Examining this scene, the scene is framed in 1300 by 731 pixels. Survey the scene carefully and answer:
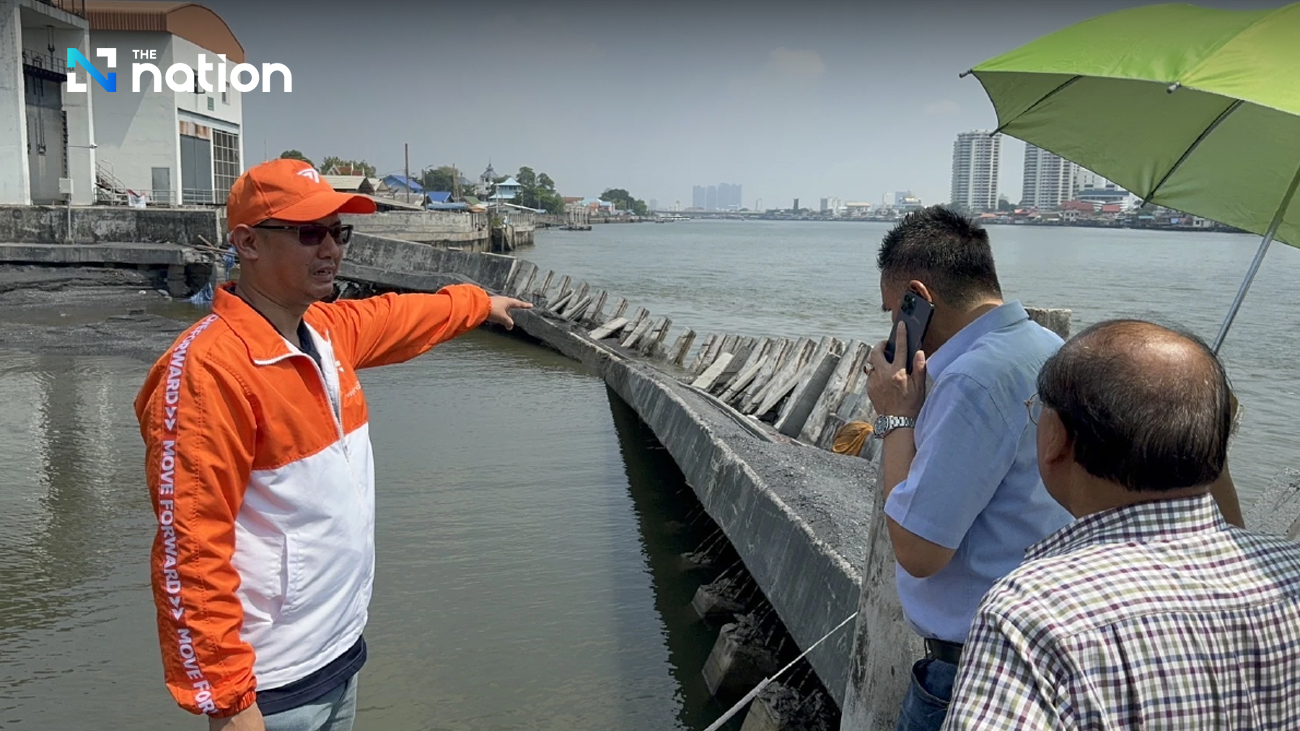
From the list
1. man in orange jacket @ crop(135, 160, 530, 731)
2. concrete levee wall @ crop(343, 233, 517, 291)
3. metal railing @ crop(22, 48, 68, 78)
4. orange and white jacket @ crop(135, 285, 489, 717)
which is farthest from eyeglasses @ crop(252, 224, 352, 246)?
metal railing @ crop(22, 48, 68, 78)

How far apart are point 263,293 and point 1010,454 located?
1814 mm

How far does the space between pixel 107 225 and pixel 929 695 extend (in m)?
25.5

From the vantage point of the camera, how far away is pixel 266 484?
2.37 meters

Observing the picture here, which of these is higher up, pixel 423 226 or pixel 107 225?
pixel 423 226

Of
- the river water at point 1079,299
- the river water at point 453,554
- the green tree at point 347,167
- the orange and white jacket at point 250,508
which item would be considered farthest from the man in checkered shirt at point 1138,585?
the green tree at point 347,167

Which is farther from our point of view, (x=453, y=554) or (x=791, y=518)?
(x=453, y=554)

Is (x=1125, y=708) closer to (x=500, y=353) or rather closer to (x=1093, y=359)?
(x=1093, y=359)

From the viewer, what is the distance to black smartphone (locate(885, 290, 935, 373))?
233cm

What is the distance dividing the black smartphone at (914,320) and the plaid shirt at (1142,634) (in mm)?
923

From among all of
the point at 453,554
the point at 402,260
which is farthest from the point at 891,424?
the point at 402,260

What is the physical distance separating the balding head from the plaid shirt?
55 mm

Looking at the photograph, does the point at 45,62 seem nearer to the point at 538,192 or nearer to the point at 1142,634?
the point at 1142,634

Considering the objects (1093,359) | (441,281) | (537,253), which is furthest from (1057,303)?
(537,253)

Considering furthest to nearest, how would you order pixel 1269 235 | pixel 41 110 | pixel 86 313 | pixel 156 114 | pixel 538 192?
pixel 538 192
pixel 156 114
pixel 41 110
pixel 86 313
pixel 1269 235
